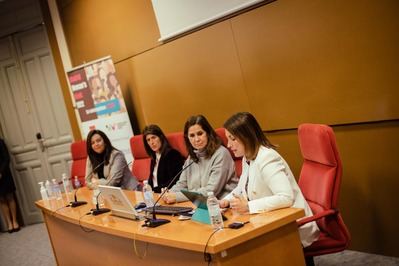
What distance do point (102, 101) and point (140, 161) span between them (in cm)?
132

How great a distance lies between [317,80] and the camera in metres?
3.00

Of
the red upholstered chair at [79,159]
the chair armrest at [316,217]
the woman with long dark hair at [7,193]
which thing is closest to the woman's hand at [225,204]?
the chair armrest at [316,217]

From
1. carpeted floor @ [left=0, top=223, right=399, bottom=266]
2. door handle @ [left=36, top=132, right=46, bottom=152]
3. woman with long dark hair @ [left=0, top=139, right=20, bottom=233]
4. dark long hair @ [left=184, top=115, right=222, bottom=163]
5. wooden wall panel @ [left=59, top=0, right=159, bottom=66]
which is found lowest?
carpeted floor @ [left=0, top=223, right=399, bottom=266]

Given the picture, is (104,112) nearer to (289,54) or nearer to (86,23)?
(86,23)

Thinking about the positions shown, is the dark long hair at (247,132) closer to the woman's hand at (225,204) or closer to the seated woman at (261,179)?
the seated woman at (261,179)

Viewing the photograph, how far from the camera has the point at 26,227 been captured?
645 centimetres

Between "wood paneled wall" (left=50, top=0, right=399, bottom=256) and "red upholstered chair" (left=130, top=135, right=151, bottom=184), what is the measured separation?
464 mm

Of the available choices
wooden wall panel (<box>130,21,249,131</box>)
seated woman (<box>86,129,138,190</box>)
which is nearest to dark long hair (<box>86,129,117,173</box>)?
seated woman (<box>86,129,138,190</box>)

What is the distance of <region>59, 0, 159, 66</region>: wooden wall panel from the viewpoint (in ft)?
15.4

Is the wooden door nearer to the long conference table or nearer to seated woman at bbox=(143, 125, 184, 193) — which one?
seated woman at bbox=(143, 125, 184, 193)

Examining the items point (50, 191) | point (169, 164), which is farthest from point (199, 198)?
point (50, 191)

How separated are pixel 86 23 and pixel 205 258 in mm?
4435

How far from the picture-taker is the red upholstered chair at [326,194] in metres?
2.21

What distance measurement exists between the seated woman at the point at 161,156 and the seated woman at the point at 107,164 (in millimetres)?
389
